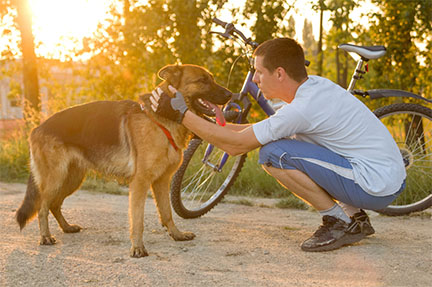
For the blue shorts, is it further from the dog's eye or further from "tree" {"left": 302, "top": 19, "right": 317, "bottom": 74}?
"tree" {"left": 302, "top": 19, "right": 317, "bottom": 74}

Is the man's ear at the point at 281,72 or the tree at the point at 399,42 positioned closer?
the man's ear at the point at 281,72

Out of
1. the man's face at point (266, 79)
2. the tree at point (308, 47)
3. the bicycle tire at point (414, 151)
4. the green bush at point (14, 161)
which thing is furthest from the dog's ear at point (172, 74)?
the tree at point (308, 47)

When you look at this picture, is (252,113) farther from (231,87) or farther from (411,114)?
(411,114)

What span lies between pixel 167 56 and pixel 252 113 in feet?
6.77

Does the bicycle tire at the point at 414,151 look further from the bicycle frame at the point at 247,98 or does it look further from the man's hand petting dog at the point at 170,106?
the man's hand petting dog at the point at 170,106

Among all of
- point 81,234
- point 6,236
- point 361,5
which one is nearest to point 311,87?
point 81,234

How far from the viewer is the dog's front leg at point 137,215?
3381 millimetres

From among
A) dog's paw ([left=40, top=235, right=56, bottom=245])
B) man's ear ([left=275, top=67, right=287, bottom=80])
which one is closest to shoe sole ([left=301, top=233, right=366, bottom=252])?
man's ear ([left=275, top=67, right=287, bottom=80])

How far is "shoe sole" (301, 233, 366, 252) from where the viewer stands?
3.42 m

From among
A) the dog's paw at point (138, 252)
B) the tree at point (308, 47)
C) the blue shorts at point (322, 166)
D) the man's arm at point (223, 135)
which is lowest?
the dog's paw at point (138, 252)

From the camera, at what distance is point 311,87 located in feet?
10.7

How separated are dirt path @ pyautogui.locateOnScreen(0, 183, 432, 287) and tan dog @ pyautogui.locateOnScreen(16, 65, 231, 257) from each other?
0.32 metres

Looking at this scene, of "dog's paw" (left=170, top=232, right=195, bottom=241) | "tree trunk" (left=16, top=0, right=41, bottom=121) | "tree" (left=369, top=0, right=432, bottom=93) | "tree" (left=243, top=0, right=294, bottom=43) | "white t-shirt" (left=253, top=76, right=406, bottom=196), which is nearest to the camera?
"white t-shirt" (left=253, top=76, right=406, bottom=196)

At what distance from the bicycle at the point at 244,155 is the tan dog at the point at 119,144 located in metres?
0.65
